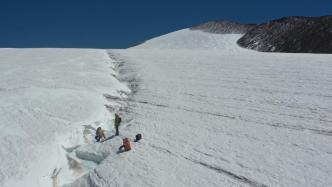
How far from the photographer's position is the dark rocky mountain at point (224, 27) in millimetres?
53678

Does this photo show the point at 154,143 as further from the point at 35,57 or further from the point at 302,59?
the point at 35,57

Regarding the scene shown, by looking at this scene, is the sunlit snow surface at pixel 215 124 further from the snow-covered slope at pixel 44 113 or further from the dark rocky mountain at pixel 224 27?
the dark rocky mountain at pixel 224 27

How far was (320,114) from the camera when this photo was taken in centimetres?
1191

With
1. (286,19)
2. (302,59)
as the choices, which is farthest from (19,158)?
(286,19)

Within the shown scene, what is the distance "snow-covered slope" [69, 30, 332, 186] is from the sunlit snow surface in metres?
0.03

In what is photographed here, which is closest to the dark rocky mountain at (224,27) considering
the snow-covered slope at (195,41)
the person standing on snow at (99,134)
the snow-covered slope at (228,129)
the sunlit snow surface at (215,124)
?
the snow-covered slope at (195,41)

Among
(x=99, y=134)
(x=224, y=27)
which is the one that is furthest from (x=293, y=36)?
(x=99, y=134)

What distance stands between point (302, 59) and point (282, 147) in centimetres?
1351

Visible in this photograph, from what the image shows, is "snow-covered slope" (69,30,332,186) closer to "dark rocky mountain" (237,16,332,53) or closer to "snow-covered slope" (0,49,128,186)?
"snow-covered slope" (0,49,128,186)

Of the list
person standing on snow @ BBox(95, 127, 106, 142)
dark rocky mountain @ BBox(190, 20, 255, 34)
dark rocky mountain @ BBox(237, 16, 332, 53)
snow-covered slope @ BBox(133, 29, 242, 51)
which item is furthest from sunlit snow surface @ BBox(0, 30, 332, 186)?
dark rocky mountain @ BBox(190, 20, 255, 34)

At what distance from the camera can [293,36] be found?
41188 mm

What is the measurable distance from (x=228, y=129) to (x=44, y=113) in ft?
20.5

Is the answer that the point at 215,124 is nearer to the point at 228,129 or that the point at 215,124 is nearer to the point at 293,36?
the point at 228,129

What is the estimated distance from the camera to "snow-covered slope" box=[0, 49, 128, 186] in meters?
9.33
